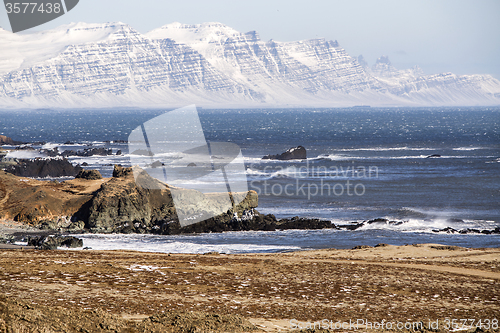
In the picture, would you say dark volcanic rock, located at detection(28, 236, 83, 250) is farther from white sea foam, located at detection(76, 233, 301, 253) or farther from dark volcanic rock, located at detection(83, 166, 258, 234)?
dark volcanic rock, located at detection(83, 166, 258, 234)

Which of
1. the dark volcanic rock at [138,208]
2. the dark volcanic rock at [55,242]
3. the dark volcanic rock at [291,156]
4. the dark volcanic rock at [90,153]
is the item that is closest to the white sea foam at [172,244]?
the dark volcanic rock at [55,242]

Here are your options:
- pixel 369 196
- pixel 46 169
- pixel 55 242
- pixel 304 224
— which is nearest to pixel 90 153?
pixel 46 169

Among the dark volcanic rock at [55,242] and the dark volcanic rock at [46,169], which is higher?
the dark volcanic rock at [46,169]

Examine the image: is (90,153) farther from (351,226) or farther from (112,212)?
(351,226)

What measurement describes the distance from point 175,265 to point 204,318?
5.53m

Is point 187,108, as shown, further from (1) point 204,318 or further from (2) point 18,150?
(2) point 18,150

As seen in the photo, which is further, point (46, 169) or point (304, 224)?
point (46, 169)

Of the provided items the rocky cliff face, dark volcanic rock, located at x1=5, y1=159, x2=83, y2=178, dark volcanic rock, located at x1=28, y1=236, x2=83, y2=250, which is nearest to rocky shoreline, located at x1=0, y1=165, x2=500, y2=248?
the rocky cliff face

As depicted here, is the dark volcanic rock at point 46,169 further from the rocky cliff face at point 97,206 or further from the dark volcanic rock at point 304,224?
the dark volcanic rock at point 304,224

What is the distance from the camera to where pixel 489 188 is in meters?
39.8

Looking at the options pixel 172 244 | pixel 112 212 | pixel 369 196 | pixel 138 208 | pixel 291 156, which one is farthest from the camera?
pixel 291 156

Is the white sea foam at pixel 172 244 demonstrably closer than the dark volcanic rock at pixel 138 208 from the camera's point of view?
Yes

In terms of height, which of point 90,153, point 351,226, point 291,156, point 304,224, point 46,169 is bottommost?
point 351,226

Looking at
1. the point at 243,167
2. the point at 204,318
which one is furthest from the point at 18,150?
the point at 204,318
